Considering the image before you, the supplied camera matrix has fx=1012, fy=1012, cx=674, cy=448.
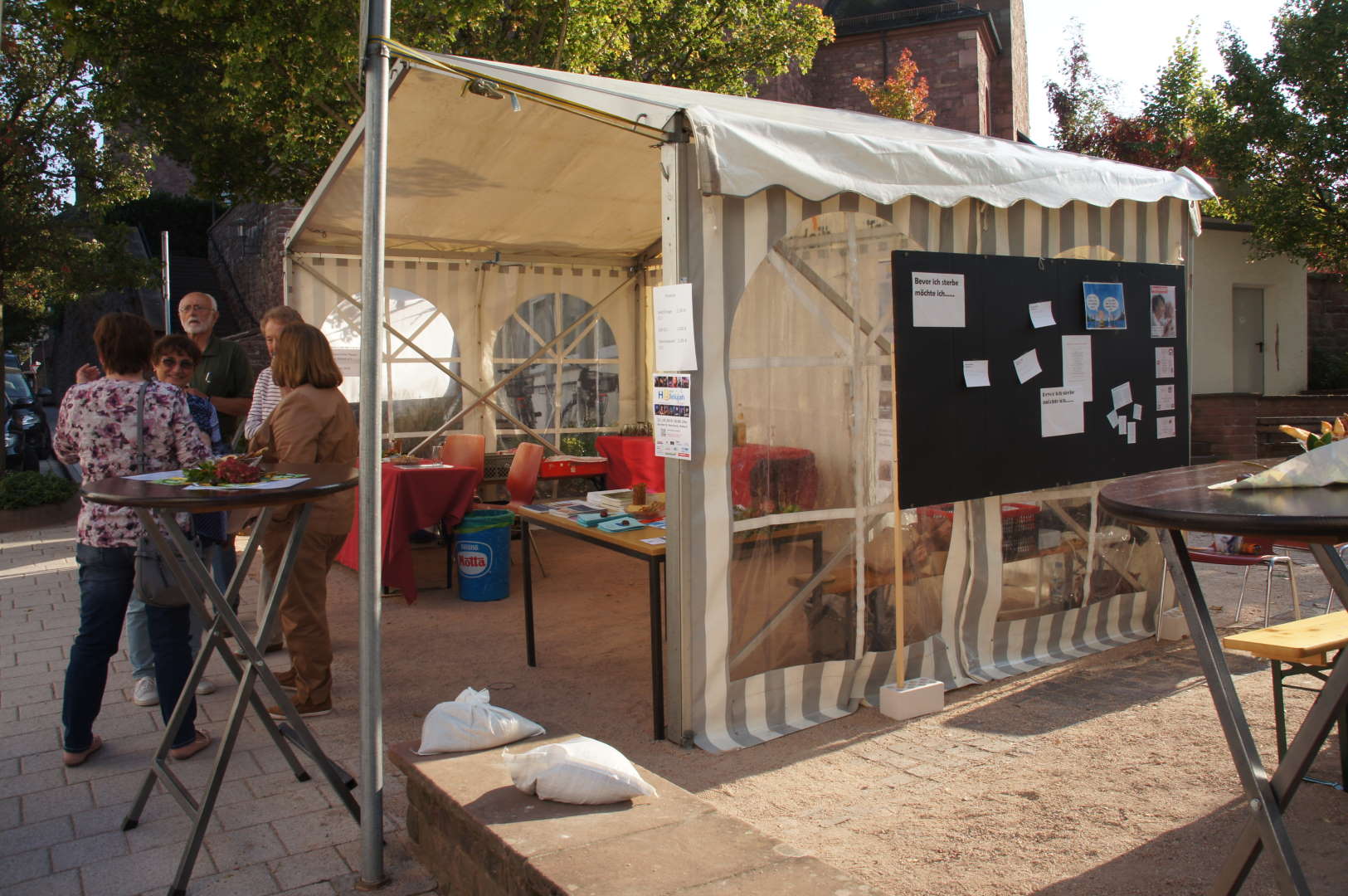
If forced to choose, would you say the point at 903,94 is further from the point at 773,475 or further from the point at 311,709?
the point at 311,709

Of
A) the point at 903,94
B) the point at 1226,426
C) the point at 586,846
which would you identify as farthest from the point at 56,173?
the point at 1226,426

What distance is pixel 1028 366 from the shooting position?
4543 mm

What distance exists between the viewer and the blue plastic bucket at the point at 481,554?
6375 mm

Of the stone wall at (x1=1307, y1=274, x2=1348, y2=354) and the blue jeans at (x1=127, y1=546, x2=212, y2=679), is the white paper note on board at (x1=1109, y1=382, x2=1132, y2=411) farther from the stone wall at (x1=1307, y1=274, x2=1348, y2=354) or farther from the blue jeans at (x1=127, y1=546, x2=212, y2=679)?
the stone wall at (x1=1307, y1=274, x2=1348, y2=354)

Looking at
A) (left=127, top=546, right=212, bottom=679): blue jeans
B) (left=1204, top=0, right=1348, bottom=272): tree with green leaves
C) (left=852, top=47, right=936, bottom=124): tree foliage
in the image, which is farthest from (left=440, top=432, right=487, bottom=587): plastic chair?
(left=852, top=47, right=936, bottom=124): tree foliage

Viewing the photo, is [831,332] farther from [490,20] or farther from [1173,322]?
[490,20]

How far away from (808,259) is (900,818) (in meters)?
2.13

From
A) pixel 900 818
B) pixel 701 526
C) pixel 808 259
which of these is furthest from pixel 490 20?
pixel 900 818

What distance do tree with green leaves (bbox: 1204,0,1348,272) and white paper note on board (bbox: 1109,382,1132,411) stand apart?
1071 cm

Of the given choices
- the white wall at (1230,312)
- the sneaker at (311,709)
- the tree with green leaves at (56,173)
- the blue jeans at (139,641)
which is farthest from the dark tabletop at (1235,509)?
the white wall at (1230,312)

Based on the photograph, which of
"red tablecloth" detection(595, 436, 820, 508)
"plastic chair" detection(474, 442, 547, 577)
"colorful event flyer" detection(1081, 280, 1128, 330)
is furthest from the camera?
"plastic chair" detection(474, 442, 547, 577)

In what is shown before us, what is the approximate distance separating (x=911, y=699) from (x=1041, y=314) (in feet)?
6.02

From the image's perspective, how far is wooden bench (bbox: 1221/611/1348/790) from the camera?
299 centimetres

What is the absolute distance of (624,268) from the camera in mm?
9922
